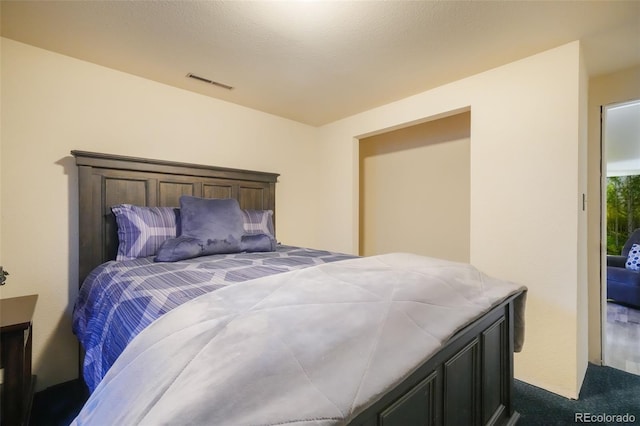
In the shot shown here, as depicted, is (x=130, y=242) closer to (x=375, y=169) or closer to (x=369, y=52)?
(x=369, y=52)

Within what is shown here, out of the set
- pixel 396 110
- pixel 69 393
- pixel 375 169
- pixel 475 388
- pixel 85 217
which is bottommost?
pixel 69 393

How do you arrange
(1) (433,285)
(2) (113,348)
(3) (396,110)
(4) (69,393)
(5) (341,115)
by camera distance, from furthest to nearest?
(5) (341,115) → (3) (396,110) → (4) (69,393) → (1) (433,285) → (2) (113,348)

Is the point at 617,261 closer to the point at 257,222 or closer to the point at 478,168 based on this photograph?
the point at 478,168

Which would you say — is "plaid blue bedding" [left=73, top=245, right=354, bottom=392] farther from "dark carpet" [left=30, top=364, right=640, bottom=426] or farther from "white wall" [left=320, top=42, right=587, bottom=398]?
"white wall" [left=320, top=42, right=587, bottom=398]

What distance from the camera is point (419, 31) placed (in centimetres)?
177

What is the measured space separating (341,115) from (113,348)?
3043 millimetres

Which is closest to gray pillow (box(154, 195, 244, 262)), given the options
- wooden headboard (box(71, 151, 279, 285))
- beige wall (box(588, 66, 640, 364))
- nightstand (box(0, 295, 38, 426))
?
wooden headboard (box(71, 151, 279, 285))

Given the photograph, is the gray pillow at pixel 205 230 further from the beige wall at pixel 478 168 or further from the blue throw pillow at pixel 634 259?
the blue throw pillow at pixel 634 259

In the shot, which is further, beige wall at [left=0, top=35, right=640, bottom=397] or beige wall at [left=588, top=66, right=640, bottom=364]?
beige wall at [left=588, top=66, right=640, bottom=364]

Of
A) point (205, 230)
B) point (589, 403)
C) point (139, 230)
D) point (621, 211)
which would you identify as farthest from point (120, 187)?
point (621, 211)

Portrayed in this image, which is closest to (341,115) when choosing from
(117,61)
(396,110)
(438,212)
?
(396,110)

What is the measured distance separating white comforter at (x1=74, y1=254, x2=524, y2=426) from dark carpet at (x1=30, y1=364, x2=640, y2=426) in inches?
50.8

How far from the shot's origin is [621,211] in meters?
5.32

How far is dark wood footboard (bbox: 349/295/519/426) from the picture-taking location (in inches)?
33.0
